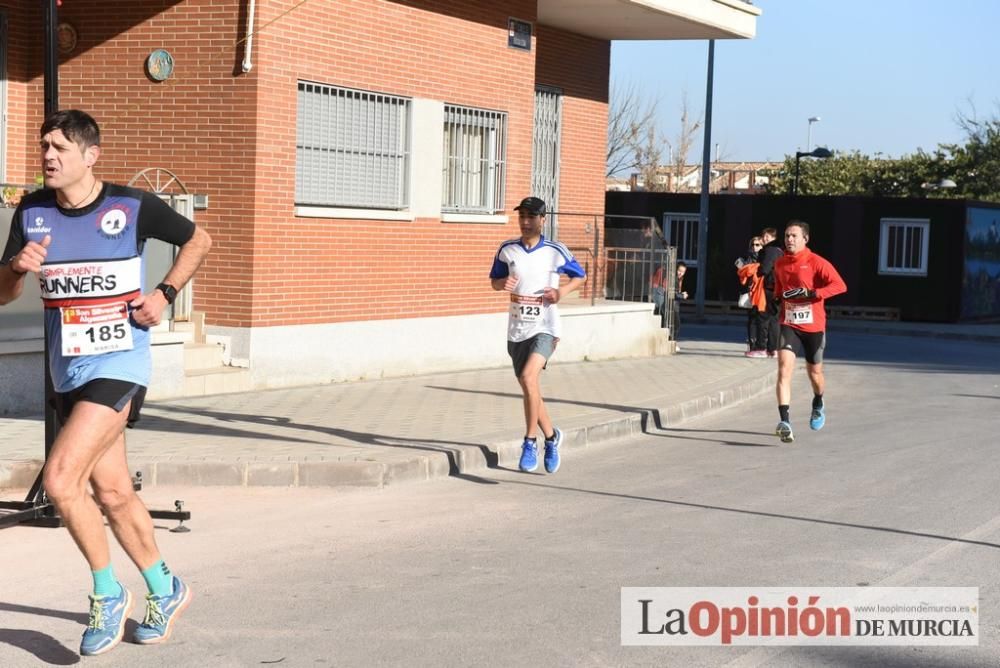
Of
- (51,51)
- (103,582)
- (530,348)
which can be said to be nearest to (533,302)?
(530,348)

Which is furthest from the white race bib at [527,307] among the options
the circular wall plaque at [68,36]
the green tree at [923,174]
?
the green tree at [923,174]

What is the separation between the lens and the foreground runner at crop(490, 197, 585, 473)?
10.6 m

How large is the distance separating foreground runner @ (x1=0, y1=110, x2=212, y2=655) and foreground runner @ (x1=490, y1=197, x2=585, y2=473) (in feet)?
16.5

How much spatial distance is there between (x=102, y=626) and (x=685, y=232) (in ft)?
108

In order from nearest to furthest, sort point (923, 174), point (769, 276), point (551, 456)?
point (551, 456)
point (769, 276)
point (923, 174)

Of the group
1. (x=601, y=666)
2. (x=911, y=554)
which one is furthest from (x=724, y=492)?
(x=601, y=666)

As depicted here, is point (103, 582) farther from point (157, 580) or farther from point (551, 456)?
point (551, 456)

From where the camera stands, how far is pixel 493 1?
58.6ft

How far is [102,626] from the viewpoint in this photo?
219 inches

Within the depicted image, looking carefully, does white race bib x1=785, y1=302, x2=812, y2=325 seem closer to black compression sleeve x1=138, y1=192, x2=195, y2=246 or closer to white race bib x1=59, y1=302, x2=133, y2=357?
black compression sleeve x1=138, y1=192, x2=195, y2=246

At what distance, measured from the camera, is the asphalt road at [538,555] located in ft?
19.2

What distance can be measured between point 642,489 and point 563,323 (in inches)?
374

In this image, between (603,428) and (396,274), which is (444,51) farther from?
(603,428)

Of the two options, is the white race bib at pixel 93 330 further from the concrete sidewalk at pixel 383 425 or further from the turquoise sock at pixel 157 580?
the concrete sidewalk at pixel 383 425
